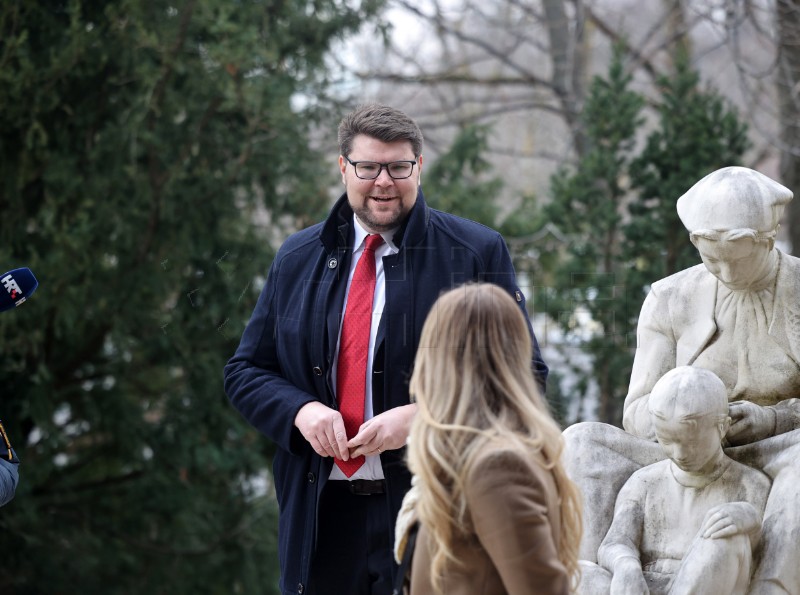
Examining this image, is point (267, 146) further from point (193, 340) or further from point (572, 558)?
point (572, 558)

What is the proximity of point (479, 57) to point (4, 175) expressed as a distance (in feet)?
23.1

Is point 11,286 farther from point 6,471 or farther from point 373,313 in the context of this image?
point 373,313

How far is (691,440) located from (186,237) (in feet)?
16.0

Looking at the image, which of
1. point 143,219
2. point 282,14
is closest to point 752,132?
point 282,14

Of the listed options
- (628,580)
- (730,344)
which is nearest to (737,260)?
(730,344)

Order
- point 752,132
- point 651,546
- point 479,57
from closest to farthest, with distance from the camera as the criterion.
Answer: point 651,546 < point 479,57 < point 752,132

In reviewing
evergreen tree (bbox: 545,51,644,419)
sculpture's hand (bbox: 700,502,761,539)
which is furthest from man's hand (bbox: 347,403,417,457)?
evergreen tree (bbox: 545,51,644,419)

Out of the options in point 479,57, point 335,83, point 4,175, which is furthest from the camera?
point 479,57

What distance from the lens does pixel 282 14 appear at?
858 cm

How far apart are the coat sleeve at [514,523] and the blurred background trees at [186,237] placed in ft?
14.9

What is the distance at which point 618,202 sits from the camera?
27.5ft

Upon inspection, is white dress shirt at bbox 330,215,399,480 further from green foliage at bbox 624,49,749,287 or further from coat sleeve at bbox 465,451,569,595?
green foliage at bbox 624,49,749,287

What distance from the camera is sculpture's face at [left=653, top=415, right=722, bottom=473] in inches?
144

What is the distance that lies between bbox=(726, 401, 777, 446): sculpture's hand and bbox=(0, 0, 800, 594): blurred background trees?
3193 mm
